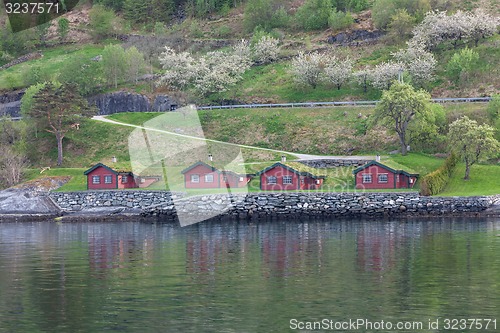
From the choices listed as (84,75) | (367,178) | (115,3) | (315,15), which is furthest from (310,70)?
(115,3)

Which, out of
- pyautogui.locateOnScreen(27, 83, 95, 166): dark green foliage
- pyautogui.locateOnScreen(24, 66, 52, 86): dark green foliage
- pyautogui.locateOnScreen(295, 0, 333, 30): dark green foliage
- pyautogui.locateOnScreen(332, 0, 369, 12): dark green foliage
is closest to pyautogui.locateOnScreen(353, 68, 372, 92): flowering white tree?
pyautogui.locateOnScreen(295, 0, 333, 30): dark green foliage

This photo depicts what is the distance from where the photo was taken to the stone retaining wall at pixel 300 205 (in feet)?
245

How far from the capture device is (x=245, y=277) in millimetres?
43656

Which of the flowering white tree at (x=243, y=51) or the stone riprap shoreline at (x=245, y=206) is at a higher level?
the flowering white tree at (x=243, y=51)

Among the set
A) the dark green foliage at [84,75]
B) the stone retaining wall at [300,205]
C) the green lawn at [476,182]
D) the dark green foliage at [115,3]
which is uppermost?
the dark green foliage at [115,3]

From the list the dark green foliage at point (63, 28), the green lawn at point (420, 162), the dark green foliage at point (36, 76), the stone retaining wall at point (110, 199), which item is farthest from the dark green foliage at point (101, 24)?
the green lawn at point (420, 162)

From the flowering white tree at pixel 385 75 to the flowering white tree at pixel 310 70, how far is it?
8.20 metres

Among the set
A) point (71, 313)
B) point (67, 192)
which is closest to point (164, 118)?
point (67, 192)

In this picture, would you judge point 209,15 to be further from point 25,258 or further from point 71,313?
point 71,313

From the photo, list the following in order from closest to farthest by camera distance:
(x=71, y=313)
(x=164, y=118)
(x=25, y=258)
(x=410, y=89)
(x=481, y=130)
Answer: (x=71, y=313), (x=25, y=258), (x=481, y=130), (x=410, y=89), (x=164, y=118)

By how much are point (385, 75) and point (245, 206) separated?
39318 mm

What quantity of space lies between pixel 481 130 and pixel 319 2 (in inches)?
2521

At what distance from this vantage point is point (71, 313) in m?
35.6

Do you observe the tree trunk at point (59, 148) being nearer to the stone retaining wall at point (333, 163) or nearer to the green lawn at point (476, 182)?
the stone retaining wall at point (333, 163)
